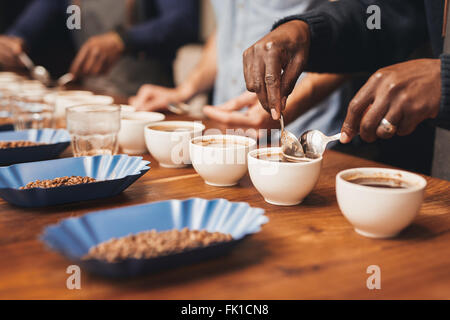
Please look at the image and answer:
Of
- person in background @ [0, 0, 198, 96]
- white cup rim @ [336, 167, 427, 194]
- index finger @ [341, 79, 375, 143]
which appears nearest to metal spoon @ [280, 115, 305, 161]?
index finger @ [341, 79, 375, 143]

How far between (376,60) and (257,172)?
103 cm

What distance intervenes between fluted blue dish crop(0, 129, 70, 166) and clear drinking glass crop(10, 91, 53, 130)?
→ 0.28 m

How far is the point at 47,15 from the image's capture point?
→ 4184 mm

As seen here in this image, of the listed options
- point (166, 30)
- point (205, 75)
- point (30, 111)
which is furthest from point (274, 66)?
point (166, 30)

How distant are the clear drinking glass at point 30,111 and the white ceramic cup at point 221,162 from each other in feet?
2.75

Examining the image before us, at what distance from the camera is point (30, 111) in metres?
1.71

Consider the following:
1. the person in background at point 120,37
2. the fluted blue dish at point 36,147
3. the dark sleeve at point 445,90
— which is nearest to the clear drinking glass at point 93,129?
the fluted blue dish at point 36,147

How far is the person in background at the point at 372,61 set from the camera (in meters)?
1.04

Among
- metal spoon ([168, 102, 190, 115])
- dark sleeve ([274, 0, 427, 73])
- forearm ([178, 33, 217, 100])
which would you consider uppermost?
dark sleeve ([274, 0, 427, 73])

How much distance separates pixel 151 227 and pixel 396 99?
24.4 inches

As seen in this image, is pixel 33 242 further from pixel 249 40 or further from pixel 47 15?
pixel 47 15

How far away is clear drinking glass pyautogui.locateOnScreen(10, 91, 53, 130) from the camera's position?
5.56 ft

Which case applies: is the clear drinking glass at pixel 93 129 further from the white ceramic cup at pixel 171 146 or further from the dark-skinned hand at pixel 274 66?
the dark-skinned hand at pixel 274 66

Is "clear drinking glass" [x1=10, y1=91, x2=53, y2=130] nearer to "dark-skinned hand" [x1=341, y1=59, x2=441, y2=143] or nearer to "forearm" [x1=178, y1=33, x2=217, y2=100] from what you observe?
"forearm" [x1=178, y1=33, x2=217, y2=100]
